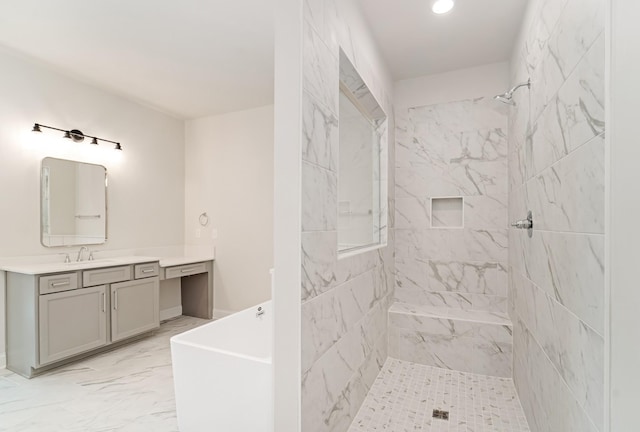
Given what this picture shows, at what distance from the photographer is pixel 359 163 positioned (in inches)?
100

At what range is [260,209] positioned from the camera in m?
3.99

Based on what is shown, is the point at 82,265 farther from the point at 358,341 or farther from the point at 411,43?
the point at 411,43

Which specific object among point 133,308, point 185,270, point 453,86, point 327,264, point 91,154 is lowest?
point 133,308

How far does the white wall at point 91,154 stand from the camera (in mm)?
2777

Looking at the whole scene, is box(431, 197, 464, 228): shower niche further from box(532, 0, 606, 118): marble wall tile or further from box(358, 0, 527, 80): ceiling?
box(532, 0, 606, 118): marble wall tile

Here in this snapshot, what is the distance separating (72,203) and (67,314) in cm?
117

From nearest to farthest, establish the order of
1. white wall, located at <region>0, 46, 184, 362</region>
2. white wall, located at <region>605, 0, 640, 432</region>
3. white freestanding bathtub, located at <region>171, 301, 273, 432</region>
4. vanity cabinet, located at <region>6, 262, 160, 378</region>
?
white wall, located at <region>605, 0, 640, 432</region>
white freestanding bathtub, located at <region>171, 301, 273, 432</region>
vanity cabinet, located at <region>6, 262, 160, 378</region>
white wall, located at <region>0, 46, 184, 362</region>

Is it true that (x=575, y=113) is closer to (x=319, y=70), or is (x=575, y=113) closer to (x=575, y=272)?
(x=575, y=272)

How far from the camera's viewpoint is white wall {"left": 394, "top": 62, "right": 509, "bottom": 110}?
2.95 m

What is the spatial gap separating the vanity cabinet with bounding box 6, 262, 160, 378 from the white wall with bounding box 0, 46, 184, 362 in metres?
0.27

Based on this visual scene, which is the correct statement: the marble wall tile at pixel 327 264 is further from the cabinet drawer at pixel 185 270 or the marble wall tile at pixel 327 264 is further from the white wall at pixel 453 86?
the cabinet drawer at pixel 185 270

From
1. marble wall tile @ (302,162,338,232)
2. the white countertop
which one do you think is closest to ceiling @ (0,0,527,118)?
marble wall tile @ (302,162,338,232)

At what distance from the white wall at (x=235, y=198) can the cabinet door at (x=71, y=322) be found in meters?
1.47

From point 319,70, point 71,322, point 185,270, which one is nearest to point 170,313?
point 185,270
